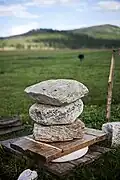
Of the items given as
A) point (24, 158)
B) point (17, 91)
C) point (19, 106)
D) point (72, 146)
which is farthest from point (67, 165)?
point (17, 91)

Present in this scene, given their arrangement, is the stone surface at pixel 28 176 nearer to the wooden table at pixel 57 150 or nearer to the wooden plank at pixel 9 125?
the wooden table at pixel 57 150

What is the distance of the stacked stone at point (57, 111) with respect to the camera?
26.8 ft

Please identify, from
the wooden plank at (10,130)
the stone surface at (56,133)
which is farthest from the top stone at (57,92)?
the wooden plank at (10,130)

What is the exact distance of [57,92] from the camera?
8086 mm

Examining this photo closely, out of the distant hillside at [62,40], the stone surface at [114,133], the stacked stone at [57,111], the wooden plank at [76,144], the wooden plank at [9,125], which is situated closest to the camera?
the wooden plank at [76,144]

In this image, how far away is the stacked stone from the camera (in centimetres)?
817

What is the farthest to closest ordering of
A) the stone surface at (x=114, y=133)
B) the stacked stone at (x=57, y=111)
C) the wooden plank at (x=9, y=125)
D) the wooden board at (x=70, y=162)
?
1. the wooden plank at (x=9, y=125)
2. the stone surface at (x=114, y=133)
3. the stacked stone at (x=57, y=111)
4. the wooden board at (x=70, y=162)

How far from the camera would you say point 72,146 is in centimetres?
809

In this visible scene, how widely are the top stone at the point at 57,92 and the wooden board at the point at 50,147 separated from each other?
3.46 feet

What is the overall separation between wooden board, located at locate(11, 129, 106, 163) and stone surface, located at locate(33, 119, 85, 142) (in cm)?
13

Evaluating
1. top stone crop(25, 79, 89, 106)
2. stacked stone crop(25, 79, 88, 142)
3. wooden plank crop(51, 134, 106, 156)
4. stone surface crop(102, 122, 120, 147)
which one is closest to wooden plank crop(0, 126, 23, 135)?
stacked stone crop(25, 79, 88, 142)

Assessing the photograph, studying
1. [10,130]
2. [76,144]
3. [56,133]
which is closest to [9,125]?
[10,130]

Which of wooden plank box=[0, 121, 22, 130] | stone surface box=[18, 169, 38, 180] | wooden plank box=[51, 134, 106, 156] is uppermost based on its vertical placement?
wooden plank box=[51, 134, 106, 156]

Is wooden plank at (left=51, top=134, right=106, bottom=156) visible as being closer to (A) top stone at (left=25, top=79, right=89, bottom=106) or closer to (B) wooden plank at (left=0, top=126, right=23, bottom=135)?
(A) top stone at (left=25, top=79, right=89, bottom=106)
